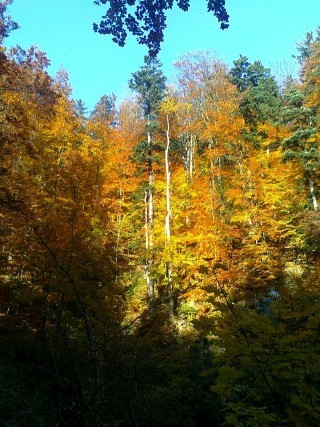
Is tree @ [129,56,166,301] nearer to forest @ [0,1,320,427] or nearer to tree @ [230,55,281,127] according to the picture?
forest @ [0,1,320,427]

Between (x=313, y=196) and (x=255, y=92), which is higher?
(x=255, y=92)

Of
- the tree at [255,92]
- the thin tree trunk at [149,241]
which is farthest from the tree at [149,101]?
the tree at [255,92]

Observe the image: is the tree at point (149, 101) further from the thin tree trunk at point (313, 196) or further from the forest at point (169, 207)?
the thin tree trunk at point (313, 196)

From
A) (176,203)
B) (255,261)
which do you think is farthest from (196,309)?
(176,203)

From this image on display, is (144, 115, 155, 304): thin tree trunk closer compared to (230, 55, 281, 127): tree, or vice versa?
(144, 115, 155, 304): thin tree trunk

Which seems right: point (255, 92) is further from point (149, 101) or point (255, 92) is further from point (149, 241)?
point (149, 241)

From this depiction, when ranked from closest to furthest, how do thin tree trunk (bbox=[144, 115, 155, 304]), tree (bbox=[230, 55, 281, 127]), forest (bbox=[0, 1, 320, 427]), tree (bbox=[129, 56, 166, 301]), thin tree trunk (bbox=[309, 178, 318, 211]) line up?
forest (bbox=[0, 1, 320, 427]), thin tree trunk (bbox=[309, 178, 318, 211]), thin tree trunk (bbox=[144, 115, 155, 304]), tree (bbox=[129, 56, 166, 301]), tree (bbox=[230, 55, 281, 127])

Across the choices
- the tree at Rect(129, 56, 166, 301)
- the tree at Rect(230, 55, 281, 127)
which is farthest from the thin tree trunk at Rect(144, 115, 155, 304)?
the tree at Rect(230, 55, 281, 127)

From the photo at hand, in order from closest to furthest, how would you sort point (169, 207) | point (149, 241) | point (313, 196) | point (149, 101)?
point (313, 196) → point (169, 207) → point (149, 241) → point (149, 101)

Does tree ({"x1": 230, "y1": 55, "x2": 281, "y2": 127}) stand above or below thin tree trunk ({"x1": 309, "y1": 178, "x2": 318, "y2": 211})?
above

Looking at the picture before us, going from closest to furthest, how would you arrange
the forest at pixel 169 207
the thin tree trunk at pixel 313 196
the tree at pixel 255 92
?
1. the forest at pixel 169 207
2. the thin tree trunk at pixel 313 196
3. the tree at pixel 255 92

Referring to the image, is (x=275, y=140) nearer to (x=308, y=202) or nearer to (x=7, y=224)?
(x=308, y=202)

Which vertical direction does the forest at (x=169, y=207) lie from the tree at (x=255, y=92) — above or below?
below

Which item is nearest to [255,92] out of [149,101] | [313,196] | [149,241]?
[149,101]
